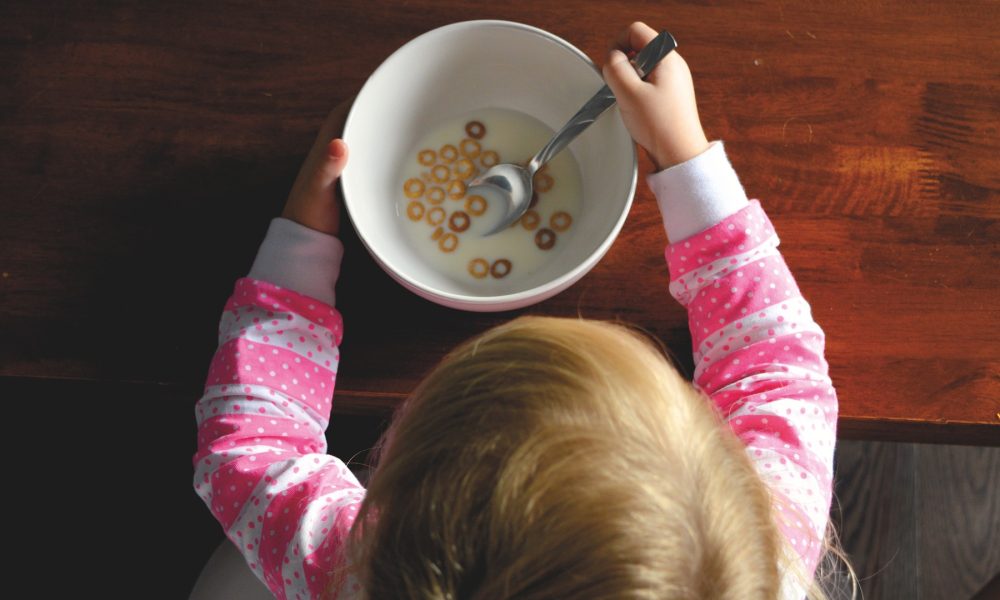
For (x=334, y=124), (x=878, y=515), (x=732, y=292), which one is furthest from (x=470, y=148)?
(x=878, y=515)

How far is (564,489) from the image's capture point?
1.49 feet

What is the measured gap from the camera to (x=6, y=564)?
1.18 metres

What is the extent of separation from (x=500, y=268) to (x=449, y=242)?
50mm

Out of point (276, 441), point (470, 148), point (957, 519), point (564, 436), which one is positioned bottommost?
point (957, 519)

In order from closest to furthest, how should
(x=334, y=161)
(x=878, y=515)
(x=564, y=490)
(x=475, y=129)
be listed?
(x=564, y=490), (x=334, y=161), (x=475, y=129), (x=878, y=515)

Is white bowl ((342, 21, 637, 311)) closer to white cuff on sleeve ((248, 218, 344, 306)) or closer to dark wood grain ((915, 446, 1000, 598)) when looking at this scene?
white cuff on sleeve ((248, 218, 344, 306))

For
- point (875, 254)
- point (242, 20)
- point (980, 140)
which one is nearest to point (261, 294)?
point (242, 20)

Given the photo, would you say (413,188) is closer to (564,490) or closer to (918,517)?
(564,490)

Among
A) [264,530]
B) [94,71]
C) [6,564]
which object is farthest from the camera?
[6,564]

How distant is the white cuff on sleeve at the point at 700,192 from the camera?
2.16 ft

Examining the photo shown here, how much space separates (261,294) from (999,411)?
623mm

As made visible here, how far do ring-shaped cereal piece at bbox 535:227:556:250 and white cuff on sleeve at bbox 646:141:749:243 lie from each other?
0.10 m

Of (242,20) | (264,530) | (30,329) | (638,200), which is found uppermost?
(242,20)

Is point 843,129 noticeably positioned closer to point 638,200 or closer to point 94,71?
point 638,200
